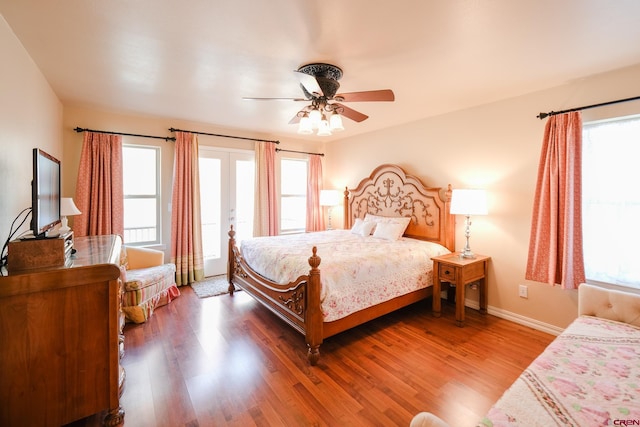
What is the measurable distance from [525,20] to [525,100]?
4.98 ft

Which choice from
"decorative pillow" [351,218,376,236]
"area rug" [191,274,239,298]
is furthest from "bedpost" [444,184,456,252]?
"area rug" [191,274,239,298]

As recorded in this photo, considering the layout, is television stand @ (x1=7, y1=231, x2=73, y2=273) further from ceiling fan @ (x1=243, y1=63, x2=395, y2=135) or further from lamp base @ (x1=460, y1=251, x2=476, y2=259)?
lamp base @ (x1=460, y1=251, x2=476, y2=259)

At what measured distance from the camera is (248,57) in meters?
2.28

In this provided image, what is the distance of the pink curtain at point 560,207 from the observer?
8.47 feet

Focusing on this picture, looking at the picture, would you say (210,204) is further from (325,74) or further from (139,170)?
(325,74)

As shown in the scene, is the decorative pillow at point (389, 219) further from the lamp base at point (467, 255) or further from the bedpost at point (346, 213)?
the lamp base at point (467, 255)

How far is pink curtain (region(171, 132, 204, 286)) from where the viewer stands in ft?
13.6

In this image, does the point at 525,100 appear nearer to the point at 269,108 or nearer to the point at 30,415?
the point at 269,108

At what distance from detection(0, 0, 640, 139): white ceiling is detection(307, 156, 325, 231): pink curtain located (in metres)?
2.61

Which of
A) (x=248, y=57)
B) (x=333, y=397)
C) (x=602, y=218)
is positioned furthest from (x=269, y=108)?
(x=602, y=218)

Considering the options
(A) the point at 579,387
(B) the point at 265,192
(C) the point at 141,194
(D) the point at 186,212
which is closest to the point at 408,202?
(B) the point at 265,192

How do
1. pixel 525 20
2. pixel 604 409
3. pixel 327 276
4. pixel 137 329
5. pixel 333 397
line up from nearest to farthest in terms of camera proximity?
pixel 604 409, pixel 525 20, pixel 333 397, pixel 327 276, pixel 137 329

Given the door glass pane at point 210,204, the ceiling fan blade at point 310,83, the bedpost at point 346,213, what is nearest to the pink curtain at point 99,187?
the door glass pane at point 210,204

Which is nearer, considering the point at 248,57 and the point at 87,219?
the point at 248,57
